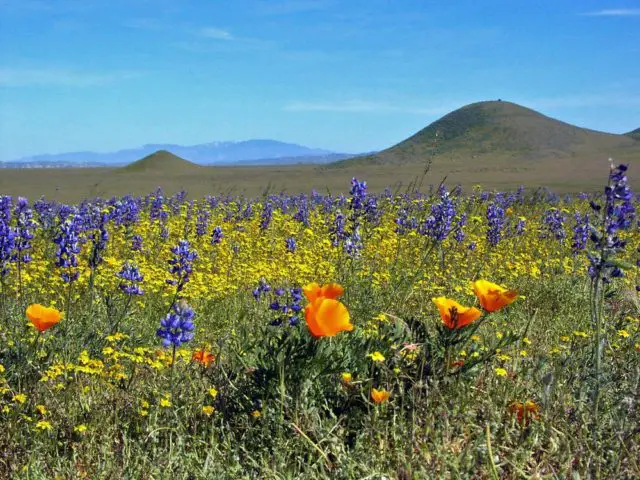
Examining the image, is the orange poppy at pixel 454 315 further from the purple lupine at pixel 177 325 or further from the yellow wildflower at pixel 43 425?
the yellow wildflower at pixel 43 425

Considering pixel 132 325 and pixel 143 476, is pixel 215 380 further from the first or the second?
pixel 132 325

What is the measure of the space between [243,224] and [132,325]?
6.11m

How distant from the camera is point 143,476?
9.50 ft

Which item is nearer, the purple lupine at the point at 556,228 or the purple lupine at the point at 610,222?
the purple lupine at the point at 610,222

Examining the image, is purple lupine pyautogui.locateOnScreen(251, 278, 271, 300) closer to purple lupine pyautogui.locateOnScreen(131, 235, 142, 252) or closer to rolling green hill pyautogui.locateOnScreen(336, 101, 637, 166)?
purple lupine pyautogui.locateOnScreen(131, 235, 142, 252)

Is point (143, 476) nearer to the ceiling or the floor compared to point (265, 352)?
nearer to the floor

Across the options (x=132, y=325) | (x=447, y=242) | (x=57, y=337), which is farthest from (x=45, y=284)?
(x=447, y=242)

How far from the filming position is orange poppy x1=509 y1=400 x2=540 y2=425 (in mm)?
3148

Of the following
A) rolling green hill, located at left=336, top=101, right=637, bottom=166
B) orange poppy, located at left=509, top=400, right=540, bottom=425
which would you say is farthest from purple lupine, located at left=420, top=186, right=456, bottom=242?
rolling green hill, located at left=336, top=101, right=637, bottom=166

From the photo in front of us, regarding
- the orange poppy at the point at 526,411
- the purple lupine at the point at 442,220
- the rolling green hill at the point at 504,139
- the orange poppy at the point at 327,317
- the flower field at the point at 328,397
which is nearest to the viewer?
the orange poppy at the point at 327,317

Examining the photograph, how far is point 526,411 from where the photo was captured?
3.15 m

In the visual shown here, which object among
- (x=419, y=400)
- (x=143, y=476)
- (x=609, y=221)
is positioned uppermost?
(x=609, y=221)

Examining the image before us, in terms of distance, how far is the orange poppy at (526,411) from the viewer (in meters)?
3.15

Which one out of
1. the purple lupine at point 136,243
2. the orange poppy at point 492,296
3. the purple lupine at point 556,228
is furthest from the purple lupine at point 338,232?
the orange poppy at point 492,296
